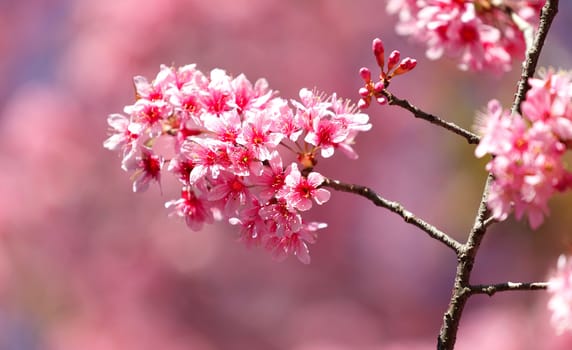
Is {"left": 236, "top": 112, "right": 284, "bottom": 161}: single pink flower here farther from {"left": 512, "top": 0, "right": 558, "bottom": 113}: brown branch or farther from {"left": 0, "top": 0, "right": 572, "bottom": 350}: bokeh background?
{"left": 0, "top": 0, "right": 572, "bottom": 350}: bokeh background

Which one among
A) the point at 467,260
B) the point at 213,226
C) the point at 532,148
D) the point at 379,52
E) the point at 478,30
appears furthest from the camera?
the point at 213,226

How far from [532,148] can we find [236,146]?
1.65ft

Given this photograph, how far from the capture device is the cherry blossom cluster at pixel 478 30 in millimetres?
1980

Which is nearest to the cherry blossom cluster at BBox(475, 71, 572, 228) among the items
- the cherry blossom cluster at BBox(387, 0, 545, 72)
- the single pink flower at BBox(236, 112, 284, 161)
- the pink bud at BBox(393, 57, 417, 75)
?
the pink bud at BBox(393, 57, 417, 75)

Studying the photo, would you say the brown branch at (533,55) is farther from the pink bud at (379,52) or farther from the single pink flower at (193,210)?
the single pink flower at (193,210)

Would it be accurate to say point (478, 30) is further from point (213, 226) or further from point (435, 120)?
point (213, 226)

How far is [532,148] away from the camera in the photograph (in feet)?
4.15

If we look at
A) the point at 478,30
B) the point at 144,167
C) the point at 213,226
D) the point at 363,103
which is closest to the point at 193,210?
the point at 144,167

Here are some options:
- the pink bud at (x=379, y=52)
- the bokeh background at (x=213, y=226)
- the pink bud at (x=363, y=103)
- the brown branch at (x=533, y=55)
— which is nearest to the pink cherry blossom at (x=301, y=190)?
the pink bud at (x=363, y=103)

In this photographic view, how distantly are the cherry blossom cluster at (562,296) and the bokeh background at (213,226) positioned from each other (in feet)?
12.4

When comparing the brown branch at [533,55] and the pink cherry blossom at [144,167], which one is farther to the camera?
the pink cherry blossom at [144,167]

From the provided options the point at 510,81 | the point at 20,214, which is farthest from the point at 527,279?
the point at 20,214

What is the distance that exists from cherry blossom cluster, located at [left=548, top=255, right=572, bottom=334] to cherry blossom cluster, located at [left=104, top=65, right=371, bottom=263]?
41 centimetres

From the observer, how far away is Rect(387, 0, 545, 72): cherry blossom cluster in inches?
78.0
